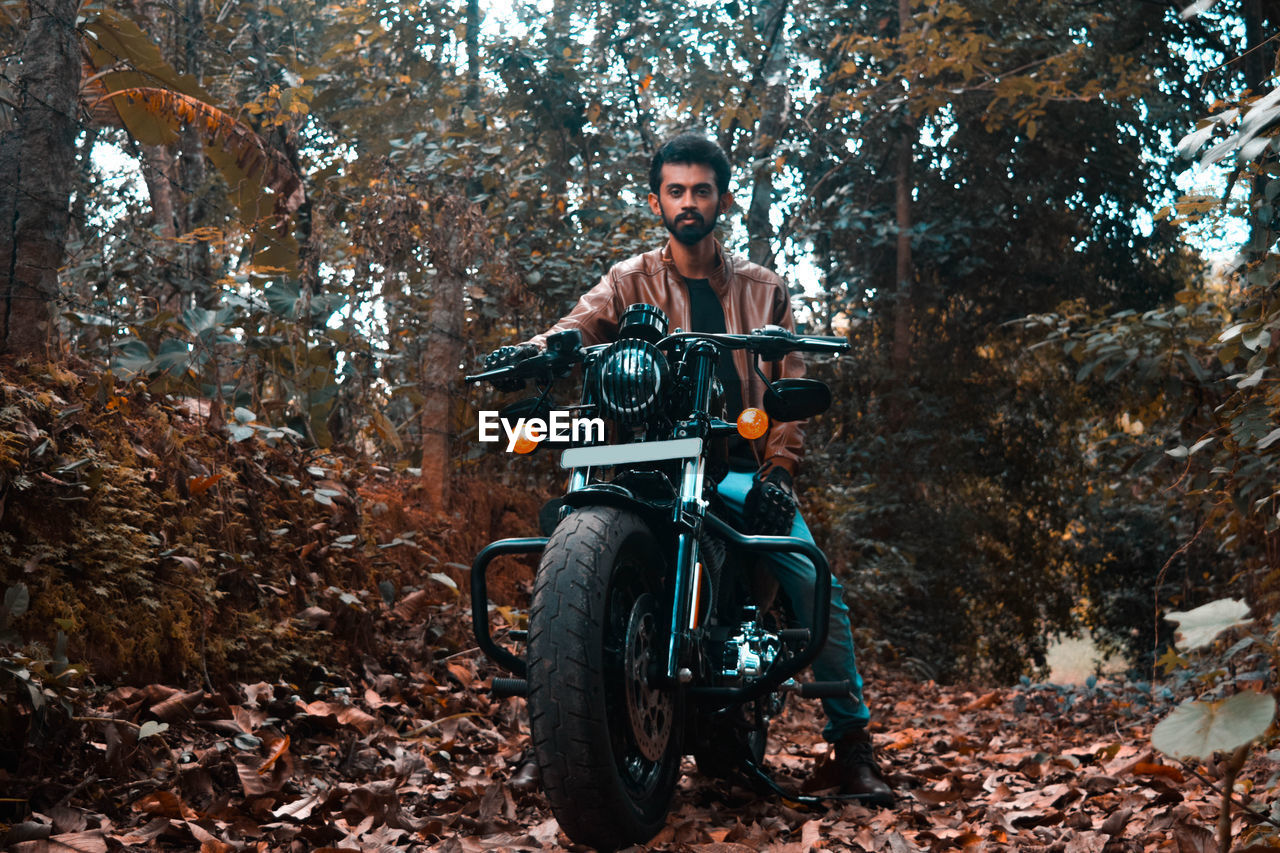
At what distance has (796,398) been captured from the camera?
303 cm

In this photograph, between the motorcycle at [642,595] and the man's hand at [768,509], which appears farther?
the man's hand at [768,509]

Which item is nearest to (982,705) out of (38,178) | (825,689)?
(825,689)

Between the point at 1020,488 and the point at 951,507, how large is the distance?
88 centimetres

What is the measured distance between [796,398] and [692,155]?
100cm

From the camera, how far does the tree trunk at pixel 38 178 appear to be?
3.58 meters

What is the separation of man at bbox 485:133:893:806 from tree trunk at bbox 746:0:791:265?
5181 millimetres

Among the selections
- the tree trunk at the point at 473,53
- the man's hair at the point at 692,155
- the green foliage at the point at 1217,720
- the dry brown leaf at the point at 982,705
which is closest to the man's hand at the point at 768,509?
the man's hair at the point at 692,155

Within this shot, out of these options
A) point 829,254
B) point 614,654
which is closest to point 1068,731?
point 614,654

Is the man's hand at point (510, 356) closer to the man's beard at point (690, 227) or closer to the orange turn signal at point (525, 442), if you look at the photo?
the orange turn signal at point (525, 442)

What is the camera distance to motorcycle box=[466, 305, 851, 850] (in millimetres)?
2299

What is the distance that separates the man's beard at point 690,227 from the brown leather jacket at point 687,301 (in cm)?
11

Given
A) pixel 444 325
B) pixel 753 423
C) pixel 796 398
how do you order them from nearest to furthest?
1. pixel 753 423
2. pixel 796 398
3. pixel 444 325

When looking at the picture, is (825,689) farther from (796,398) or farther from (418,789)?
(418,789)

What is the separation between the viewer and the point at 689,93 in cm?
967
